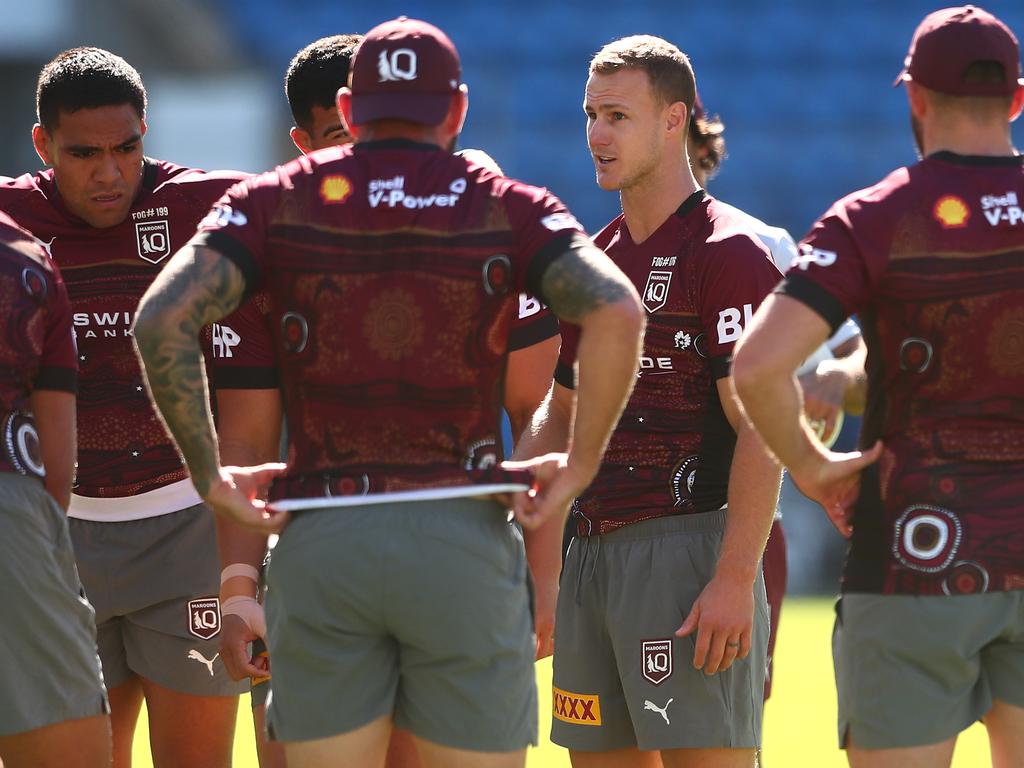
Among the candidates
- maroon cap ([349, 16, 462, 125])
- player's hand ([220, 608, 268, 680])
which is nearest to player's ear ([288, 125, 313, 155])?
maroon cap ([349, 16, 462, 125])

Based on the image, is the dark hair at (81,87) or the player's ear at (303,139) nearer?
the dark hair at (81,87)

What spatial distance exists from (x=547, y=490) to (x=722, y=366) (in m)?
0.91

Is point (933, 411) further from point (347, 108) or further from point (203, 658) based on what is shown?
point (203, 658)

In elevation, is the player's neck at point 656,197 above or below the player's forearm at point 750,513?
above

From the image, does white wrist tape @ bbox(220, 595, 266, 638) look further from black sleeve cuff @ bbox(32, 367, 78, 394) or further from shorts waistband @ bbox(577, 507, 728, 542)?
shorts waistband @ bbox(577, 507, 728, 542)

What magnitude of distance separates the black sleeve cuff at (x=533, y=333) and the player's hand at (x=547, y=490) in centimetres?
84

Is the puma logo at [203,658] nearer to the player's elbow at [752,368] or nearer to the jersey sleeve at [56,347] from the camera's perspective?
the jersey sleeve at [56,347]

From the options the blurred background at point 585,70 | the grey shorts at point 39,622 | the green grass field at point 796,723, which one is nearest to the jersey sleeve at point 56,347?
the grey shorts at point 39,622

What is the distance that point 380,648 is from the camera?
2.96 metres

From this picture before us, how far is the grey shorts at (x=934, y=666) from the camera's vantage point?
299 cm

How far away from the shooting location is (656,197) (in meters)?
4.07

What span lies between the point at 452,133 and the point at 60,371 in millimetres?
1046

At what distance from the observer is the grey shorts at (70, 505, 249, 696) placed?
4.19m

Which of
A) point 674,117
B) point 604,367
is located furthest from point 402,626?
point 674,117
